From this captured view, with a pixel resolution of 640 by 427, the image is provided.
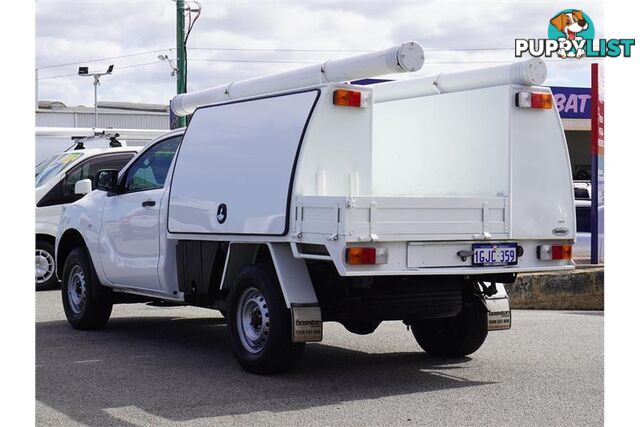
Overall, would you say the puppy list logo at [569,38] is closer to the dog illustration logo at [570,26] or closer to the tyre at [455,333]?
the dog illustration logo at [570,26]

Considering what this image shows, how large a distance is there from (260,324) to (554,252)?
2.48 m

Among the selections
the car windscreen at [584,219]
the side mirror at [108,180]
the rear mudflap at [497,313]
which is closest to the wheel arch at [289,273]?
the rear mudflap at [497,313]

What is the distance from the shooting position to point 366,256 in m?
7.56

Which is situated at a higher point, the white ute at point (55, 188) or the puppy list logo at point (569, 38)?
the puppy list logo at point (569, 38)

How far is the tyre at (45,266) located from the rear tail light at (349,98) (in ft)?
27.6

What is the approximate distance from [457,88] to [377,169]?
123 centimetres

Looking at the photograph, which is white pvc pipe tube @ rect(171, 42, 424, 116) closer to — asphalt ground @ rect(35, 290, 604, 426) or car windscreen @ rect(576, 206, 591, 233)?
asphalt ground @ rect(35, 290, 604, 426)

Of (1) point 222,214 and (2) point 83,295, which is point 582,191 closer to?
(2) point 83,295

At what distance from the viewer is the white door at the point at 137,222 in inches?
400

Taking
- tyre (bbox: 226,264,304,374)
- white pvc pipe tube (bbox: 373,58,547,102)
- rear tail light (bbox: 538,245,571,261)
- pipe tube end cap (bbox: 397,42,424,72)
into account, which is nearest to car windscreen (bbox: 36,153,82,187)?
white pvc pipe tube (bbox: 373,58,547,102)

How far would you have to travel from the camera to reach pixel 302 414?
23.2 feet
